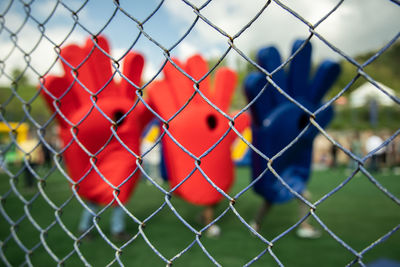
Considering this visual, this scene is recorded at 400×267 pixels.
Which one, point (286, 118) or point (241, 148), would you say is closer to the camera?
point (286, 118)

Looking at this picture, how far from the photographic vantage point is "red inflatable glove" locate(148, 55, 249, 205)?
319cm

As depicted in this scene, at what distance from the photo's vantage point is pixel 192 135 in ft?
10.4

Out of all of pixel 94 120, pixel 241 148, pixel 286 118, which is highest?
pixel 241 148

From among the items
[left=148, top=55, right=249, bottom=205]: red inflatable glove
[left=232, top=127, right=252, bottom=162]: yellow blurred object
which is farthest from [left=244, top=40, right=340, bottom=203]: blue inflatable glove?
[left=232, top=127, right=252, bottom=162]: yellow blurred object

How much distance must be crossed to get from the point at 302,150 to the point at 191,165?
1235mm

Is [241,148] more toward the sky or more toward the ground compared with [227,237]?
more toward the sky

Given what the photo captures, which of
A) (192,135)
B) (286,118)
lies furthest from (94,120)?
(286,118)

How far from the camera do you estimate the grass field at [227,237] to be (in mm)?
2646

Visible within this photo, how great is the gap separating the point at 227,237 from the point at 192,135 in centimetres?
125

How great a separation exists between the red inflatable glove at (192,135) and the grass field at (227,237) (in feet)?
1.91

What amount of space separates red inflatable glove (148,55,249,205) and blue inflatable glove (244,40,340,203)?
45cm

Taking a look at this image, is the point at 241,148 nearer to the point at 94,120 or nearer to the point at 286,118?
the point at 286,118

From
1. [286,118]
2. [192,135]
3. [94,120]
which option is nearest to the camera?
[94,120]

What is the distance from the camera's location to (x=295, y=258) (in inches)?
105
